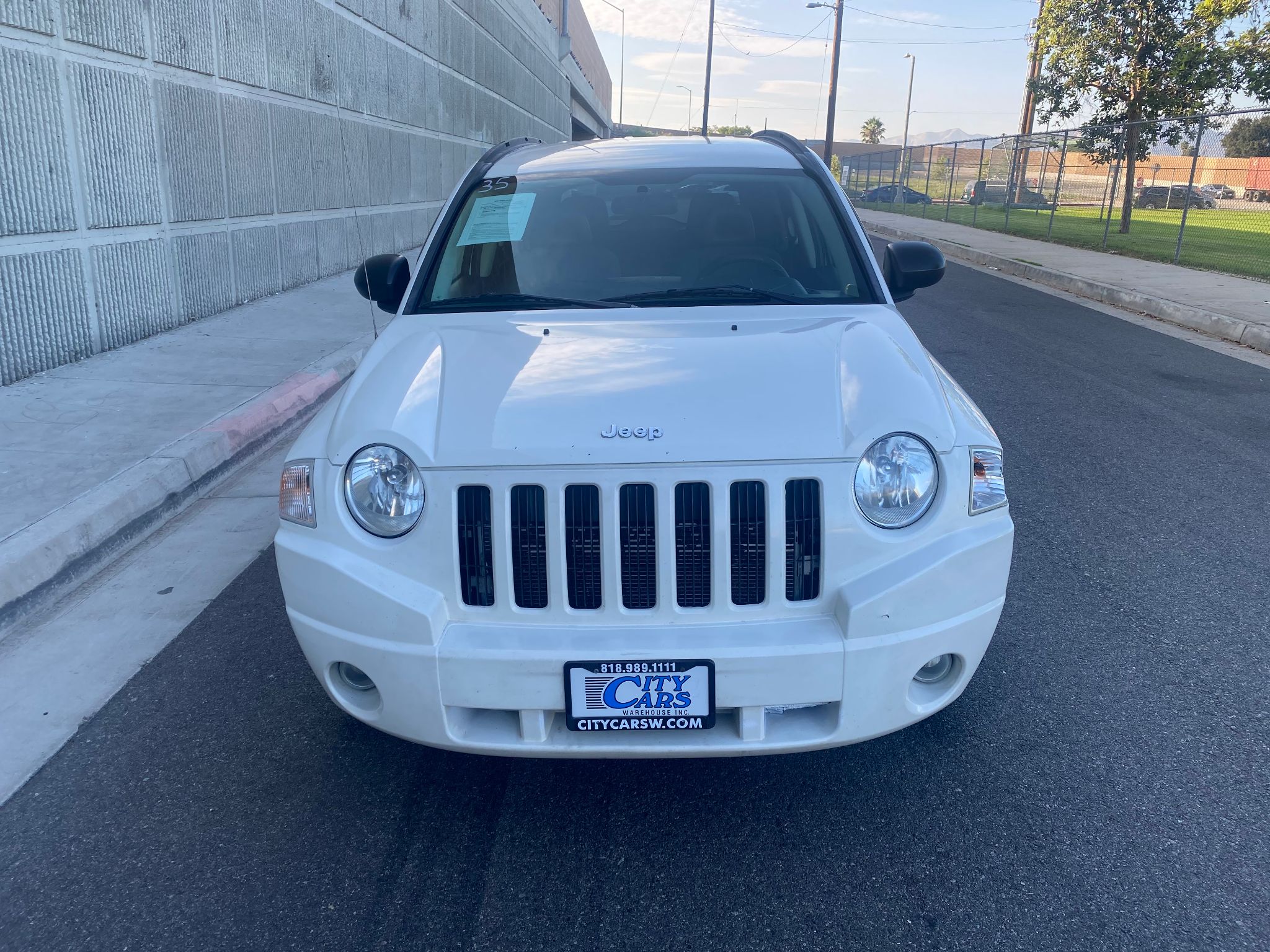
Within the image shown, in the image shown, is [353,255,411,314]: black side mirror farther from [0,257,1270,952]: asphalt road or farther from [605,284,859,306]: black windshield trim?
[0,257,1270,952]: asphalt road

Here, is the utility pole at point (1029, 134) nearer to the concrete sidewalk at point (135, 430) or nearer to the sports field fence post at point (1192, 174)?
the sports field fence post at point (1192, 174)

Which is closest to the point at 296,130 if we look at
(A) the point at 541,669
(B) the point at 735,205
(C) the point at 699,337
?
(B) the point at 735,205

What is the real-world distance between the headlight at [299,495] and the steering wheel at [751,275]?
5.16ft

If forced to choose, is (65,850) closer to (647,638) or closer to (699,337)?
(647,638)

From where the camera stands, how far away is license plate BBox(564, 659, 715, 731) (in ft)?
7.80

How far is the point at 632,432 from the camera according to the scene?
2.50m

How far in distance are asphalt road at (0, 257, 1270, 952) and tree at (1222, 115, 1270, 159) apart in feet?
48.8

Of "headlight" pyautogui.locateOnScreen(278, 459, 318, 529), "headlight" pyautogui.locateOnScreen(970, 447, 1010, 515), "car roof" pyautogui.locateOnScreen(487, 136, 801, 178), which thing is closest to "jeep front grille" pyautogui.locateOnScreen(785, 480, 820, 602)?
"headlight" pyautogui.locateOnScreen(970, 447, 1010, 515)

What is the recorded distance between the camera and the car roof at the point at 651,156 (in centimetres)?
414

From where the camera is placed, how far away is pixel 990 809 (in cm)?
270

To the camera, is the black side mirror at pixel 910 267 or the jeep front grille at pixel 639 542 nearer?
the jeep front grille at pixel 639 542

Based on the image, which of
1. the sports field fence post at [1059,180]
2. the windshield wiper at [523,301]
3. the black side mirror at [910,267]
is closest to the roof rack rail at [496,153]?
the windshield wiper at [523,301]

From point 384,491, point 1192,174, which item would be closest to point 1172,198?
point 1192,174

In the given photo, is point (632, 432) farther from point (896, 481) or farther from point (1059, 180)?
point (1059, 180)
